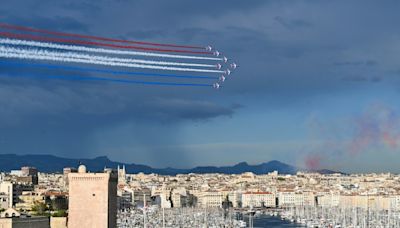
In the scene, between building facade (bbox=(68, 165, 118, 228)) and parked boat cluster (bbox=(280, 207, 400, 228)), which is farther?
parked boat cluster (bbox=(280, 207, 400, 228))

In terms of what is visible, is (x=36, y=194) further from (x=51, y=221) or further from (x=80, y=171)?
(x=80, y=171)

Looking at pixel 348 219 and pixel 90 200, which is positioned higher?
pixel 90 200

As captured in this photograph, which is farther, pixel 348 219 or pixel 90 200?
pixel 348 219

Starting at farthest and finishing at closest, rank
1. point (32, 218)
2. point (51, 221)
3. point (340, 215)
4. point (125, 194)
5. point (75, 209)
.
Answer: point (125, 194) → point (340, 215) → point (51, 221) → point (32, 218) → point (75, 209)

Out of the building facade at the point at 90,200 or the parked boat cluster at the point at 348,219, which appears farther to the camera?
the parked boat cluster at the point at 348,219

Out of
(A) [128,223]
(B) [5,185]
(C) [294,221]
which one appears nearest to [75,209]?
(A) [128,223]

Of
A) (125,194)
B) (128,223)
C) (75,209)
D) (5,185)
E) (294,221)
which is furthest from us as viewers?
(125,194)

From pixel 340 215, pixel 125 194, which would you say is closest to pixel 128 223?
pixel 340 215

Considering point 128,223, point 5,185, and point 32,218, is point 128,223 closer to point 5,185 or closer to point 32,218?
point 5,185

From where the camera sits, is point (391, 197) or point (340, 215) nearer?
point (340, 215)
